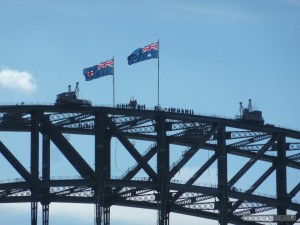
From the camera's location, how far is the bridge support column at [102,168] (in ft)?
589

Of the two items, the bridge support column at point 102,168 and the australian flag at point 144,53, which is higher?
the australian flag at point 144,53

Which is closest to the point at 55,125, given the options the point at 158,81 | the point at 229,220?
the point at 158,81

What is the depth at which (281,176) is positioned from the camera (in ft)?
652

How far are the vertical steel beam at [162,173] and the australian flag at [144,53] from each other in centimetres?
884

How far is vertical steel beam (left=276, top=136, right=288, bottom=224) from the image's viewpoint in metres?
196

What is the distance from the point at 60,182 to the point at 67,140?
7782 millimetres

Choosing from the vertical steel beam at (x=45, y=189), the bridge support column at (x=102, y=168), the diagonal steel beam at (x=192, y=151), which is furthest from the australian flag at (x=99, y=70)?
the diagonal steel beam at (x=192, y=151)

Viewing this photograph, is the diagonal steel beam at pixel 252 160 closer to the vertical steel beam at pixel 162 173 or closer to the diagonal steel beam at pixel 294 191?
the diagonal steel beam at pixel 294 191

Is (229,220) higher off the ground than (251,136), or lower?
lower

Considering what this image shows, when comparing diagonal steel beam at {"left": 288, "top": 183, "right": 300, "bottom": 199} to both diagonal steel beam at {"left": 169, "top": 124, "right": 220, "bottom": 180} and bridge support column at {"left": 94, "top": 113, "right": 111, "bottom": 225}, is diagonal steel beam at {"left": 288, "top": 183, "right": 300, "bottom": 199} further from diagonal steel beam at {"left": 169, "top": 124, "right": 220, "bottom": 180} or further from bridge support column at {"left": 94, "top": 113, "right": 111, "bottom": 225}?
bridge support column at {"left": 94, "top": 113, "right": 111, "bottom": 225}

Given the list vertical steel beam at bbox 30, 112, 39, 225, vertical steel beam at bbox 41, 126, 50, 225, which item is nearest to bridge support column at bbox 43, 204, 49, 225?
vertical steel beam at bbox 41, 126, 50, 225

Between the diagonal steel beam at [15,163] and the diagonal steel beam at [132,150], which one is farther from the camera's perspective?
the diagonal steel beam at [132,150]

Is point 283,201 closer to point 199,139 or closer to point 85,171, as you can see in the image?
point 199,139

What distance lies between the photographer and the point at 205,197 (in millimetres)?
190125
